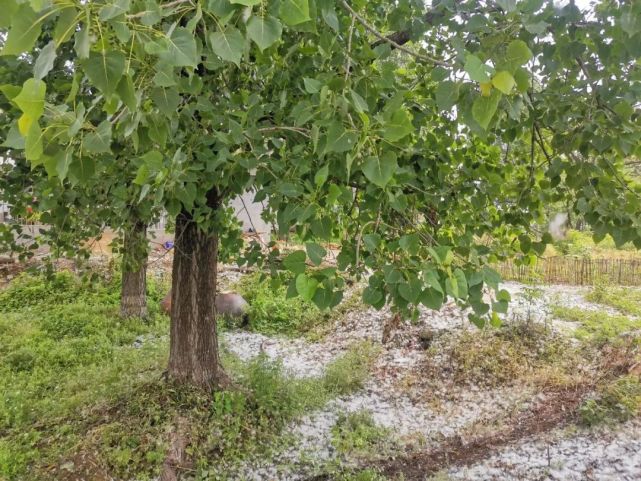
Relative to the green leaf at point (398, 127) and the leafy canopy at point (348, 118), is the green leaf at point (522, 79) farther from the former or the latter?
the green leaf at point (398, 127)

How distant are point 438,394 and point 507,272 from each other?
20.8ft

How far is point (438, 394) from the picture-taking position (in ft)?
17.4

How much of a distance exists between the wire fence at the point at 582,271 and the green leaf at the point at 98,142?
1038cm

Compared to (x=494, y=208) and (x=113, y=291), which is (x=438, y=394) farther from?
(x=113, y=291)

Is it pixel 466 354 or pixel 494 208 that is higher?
pixel 494 208

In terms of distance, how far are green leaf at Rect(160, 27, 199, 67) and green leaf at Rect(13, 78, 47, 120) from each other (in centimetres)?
21

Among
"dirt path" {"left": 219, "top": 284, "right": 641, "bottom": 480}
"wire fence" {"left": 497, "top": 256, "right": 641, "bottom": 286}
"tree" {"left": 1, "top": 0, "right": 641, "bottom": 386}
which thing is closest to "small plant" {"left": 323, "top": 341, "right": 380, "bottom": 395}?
"dirt path" {"left": 219, "top": 284, "right": 641, "bottom": 480}

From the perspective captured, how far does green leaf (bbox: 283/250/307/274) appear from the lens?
1.26m

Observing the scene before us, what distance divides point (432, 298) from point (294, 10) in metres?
0.79

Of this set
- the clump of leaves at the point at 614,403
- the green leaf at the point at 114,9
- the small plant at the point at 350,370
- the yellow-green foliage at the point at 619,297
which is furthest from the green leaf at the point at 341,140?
the yellow-green foliage at the point at 619,297

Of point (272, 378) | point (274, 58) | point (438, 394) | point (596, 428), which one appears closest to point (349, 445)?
point (272, 378)

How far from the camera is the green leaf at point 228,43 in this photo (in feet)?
2.90

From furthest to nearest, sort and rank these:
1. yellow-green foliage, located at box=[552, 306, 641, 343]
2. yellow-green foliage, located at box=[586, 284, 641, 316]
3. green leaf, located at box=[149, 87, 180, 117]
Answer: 1. yellow-green foliage, located at box=[586, 284, 641, 316]
2. yellow-green foliage, located at box=[552, 306, 641, 343]
3. green leaf, located at box=[149, 87, 180, 117]

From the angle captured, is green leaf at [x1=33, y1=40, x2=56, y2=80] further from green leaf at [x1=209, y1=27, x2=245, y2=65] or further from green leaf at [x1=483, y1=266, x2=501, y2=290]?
green leaf at [x1=483, y1=266, x2=501, y2=290]
